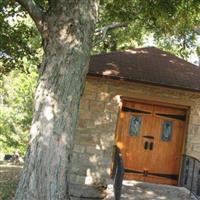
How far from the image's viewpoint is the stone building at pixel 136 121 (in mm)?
11148

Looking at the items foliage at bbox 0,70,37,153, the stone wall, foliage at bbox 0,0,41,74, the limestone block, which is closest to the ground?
the stone wall

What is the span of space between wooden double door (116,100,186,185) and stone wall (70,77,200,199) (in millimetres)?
348

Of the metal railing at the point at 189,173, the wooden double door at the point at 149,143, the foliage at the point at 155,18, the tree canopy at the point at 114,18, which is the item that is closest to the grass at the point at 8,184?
the wooden double door at the point at 149,143

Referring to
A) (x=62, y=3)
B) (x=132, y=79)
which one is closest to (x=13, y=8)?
(x=132, y=79)

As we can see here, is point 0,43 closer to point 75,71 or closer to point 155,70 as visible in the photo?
point 155,70

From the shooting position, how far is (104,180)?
→ 36.1ft

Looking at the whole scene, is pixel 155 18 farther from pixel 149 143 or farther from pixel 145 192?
pixel 145 192

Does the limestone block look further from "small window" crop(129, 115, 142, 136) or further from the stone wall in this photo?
"small window" crop(129, 115, 142, 136)

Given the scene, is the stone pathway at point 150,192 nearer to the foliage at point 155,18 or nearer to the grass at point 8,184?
the grass at point 8,184

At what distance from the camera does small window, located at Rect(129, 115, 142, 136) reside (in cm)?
1173

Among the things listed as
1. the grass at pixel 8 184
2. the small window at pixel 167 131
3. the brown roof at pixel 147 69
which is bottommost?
the grass at pixel 8 184

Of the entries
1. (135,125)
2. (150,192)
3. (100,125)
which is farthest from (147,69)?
(150,192)

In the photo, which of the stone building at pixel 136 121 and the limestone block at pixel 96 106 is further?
the limestone block at pixel 96 106

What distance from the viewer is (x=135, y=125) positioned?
1177 centimetres
